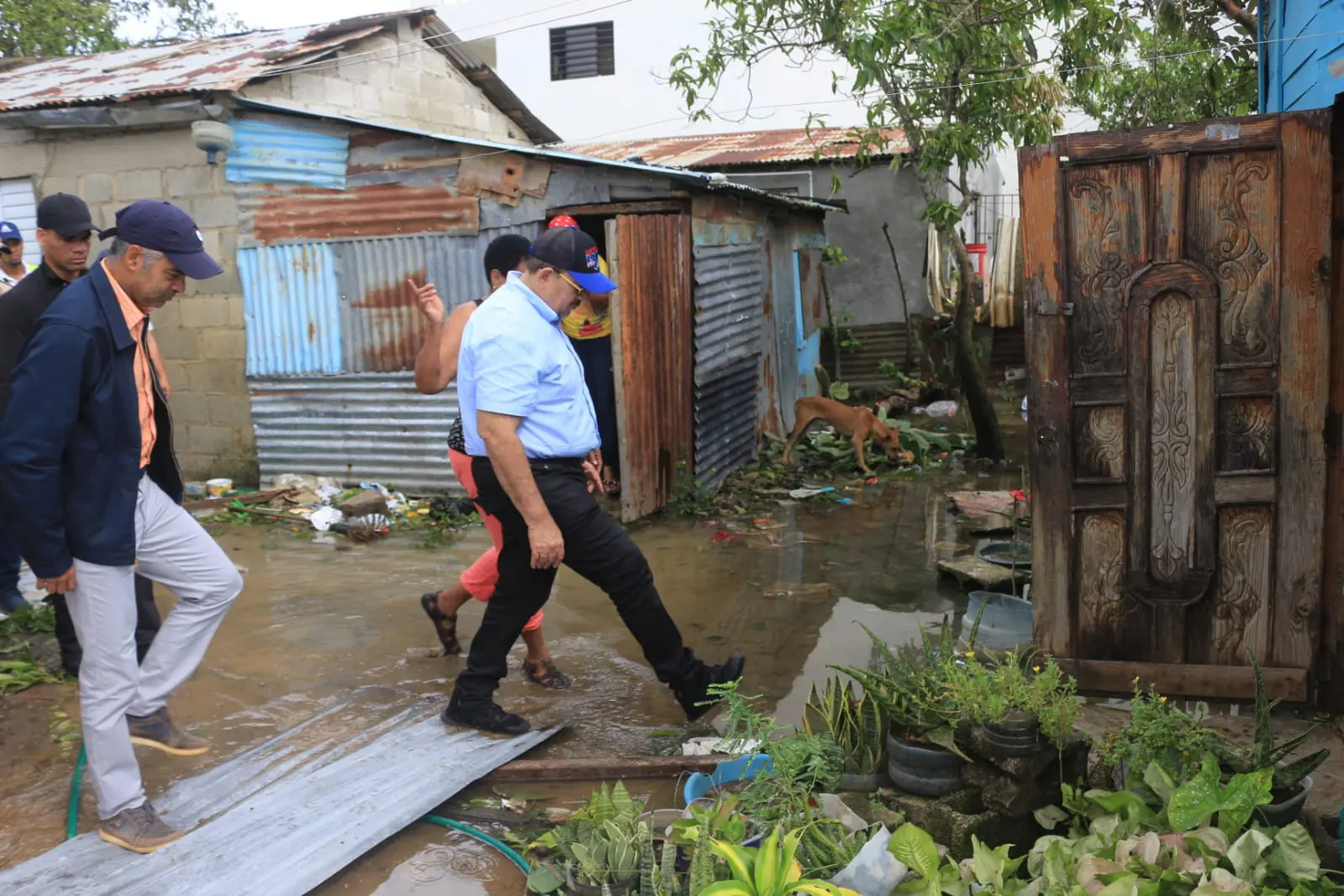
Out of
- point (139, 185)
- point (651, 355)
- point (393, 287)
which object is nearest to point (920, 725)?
point (651, 355)

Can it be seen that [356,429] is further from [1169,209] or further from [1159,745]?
[1159,745]

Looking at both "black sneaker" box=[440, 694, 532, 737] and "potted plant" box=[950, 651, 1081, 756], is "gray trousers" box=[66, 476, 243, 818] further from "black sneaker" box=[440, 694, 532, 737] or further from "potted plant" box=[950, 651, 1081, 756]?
"potted plant" box=[950, 651, 1081, 756]

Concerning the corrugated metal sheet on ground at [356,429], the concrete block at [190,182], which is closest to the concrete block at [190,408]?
the corrugated metal sheet on ground at [356,429]

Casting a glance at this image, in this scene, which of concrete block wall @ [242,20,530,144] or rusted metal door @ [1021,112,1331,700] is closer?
rusted metal door @ [1021,112,1331,700]

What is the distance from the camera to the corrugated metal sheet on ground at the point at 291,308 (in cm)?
898

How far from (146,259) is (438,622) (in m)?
2.32

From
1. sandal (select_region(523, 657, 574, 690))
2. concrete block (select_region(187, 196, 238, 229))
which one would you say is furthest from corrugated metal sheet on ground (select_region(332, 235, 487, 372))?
sandal (select_region(523, 657, 574, 690))

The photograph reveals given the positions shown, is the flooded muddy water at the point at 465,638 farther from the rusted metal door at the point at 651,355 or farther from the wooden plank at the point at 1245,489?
the wooden plank at the point at 1245,489

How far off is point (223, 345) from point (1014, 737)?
8.09 metres

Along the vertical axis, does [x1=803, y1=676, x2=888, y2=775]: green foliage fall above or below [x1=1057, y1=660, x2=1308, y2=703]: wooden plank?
above

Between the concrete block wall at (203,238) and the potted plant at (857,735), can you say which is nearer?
the potted plant at (857,735)

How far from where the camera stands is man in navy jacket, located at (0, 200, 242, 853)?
3154 mm

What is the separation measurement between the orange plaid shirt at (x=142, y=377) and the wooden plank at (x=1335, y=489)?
3966 mm

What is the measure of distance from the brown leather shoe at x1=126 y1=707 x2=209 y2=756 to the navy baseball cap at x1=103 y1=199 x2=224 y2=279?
1.72m
